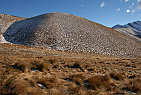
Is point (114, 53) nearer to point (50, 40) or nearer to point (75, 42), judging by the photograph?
point (75, 42)

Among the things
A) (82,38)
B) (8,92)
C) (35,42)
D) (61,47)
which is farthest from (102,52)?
(8,92)

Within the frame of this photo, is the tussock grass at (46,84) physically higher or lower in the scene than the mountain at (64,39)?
lower

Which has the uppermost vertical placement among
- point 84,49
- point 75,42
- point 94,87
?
point 75,42

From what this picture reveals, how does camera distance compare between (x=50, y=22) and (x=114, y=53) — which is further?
(x=50, y=22)

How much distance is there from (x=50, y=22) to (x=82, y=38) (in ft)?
51.5

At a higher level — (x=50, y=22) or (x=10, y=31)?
(x=50, y=22)

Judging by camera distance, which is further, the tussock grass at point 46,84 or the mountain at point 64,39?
the mountain at point 64,39

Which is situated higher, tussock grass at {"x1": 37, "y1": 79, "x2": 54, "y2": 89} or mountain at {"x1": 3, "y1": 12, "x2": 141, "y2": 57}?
mountain at {"x1": 3, "y1": 12, "x2": 141, "y2": 57}

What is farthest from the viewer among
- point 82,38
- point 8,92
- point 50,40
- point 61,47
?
point 82,38

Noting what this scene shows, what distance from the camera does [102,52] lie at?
29.5 meters

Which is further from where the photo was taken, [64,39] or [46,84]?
[64,39]

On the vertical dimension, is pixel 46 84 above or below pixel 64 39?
below

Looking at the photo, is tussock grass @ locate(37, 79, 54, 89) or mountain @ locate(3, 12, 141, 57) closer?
tussock grass @ locate(37, 79, 54, 89)

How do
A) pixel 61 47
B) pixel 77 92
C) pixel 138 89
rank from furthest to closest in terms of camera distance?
pixel 61 47, pixel 138 89, pixel 77 92
